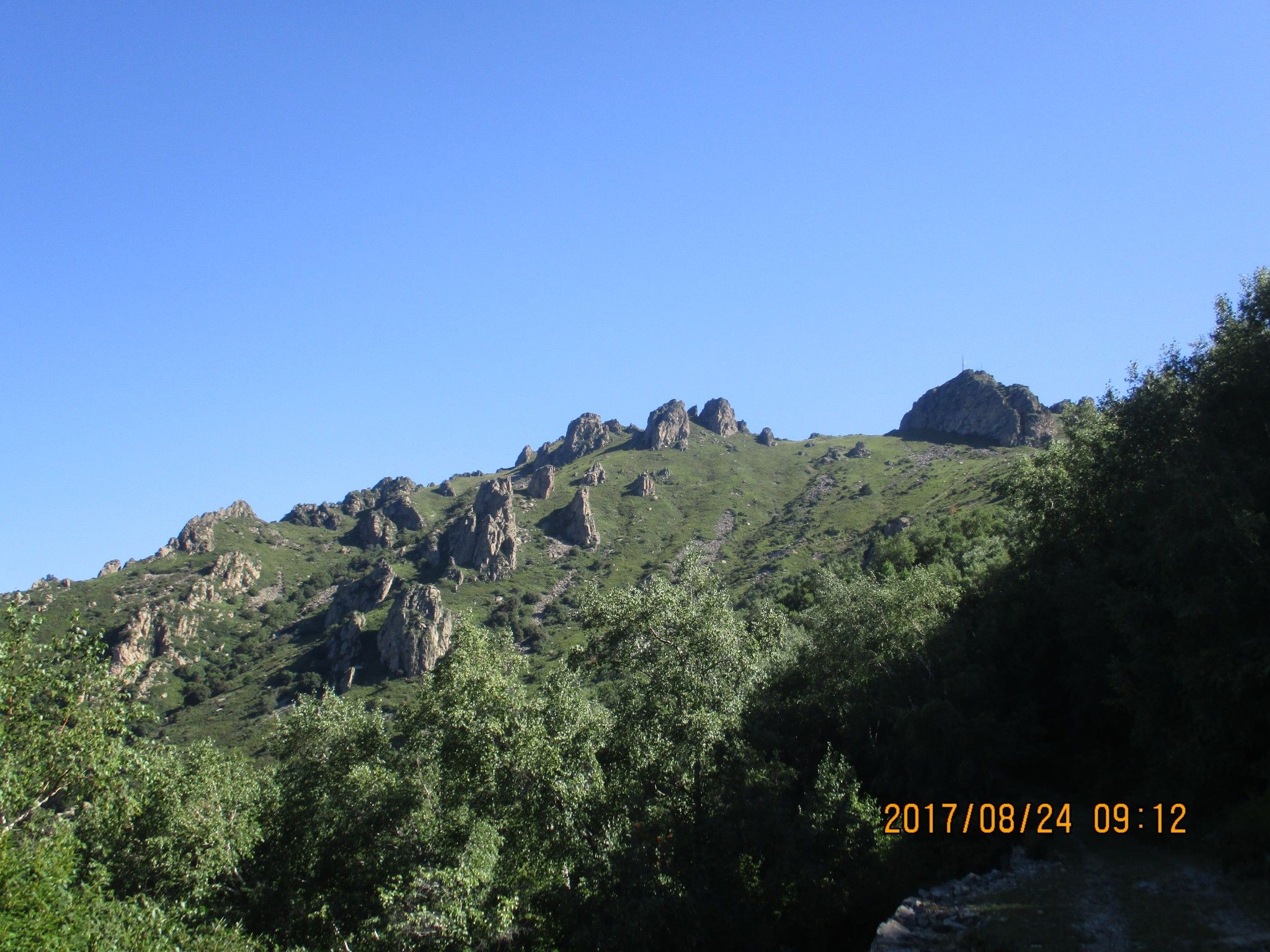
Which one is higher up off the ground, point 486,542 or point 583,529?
point 583,529

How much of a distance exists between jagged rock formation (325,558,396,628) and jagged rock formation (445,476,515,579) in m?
18.3

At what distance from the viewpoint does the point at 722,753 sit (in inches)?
1009

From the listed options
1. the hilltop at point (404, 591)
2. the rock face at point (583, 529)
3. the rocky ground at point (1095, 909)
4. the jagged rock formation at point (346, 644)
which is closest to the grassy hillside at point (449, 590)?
the hilltop at point (404, 591)

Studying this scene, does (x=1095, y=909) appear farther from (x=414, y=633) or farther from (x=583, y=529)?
(x=583, y=529)

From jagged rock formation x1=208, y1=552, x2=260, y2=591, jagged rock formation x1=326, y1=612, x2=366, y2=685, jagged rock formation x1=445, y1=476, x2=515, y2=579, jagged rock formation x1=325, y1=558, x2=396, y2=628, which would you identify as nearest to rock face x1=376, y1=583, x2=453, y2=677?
jagged rock formation x1=326, y1=612, x2=366, y2=685

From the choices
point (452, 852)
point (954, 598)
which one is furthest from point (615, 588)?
point (954, 598)

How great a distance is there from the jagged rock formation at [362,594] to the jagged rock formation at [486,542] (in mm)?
18349

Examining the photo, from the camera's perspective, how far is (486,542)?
184625 mm

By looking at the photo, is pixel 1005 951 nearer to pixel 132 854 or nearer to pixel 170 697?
pixel 132 854

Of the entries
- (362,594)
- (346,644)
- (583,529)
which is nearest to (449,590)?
(362,594)

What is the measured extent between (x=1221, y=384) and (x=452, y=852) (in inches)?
1271

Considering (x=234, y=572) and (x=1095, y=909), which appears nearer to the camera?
(x=1095, y=909)

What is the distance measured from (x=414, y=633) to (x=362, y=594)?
1252 inches

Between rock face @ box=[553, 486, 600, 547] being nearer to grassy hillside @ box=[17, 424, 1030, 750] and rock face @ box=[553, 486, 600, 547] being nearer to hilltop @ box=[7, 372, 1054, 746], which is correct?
hilltop @ box=[7, 372, 1054, 746]
